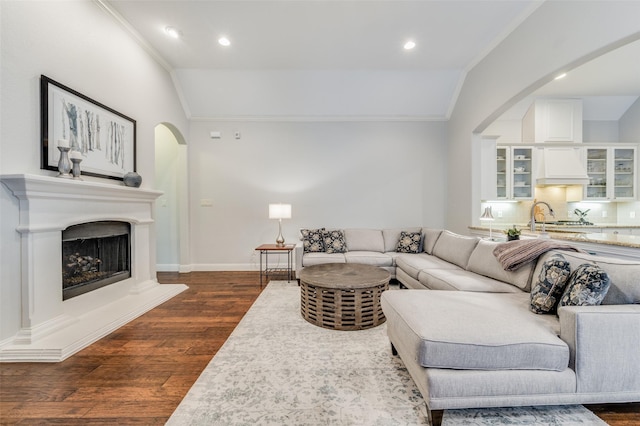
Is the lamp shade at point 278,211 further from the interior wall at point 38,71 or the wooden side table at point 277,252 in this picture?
the interior wall at point 38,71

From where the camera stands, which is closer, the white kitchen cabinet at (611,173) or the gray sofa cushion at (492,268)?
the gray sofa cushion at (492,268)

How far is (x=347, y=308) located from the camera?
8.00 feet

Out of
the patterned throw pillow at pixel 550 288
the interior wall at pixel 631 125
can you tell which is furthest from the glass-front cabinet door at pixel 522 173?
the patterned throw pillow at pixel 550 288

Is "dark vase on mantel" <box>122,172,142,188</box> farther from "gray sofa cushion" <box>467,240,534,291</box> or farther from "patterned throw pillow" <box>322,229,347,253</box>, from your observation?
"gray sofa cushion" <box>467,240,534,291</box>

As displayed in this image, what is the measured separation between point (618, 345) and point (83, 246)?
4.34 m

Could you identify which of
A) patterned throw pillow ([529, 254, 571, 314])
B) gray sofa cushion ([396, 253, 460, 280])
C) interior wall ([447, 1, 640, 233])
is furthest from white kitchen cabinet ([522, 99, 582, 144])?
patterned throw pillow ([529, 254, 571, 314])

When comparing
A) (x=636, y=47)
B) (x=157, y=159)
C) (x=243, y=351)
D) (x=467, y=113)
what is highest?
(x=636, y=47)

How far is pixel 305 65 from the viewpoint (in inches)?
158

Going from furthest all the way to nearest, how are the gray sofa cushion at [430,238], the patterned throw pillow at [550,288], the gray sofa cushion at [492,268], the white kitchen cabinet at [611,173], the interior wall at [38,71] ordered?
the white kitchen cabinet at [611,173] < the gray sofa cushion at [430,238] < the gray sofa cushion at [492,268] < the interior wall at [38,71] < the patterned throw pillow at [550,288]

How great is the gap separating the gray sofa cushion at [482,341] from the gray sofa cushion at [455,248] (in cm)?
158

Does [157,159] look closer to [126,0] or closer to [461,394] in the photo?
[126,0]

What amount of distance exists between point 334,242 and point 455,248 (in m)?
1.79

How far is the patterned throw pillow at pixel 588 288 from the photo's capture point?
4.83 feet

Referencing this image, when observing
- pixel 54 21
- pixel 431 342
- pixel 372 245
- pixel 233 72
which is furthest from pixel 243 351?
pixel 233 72
